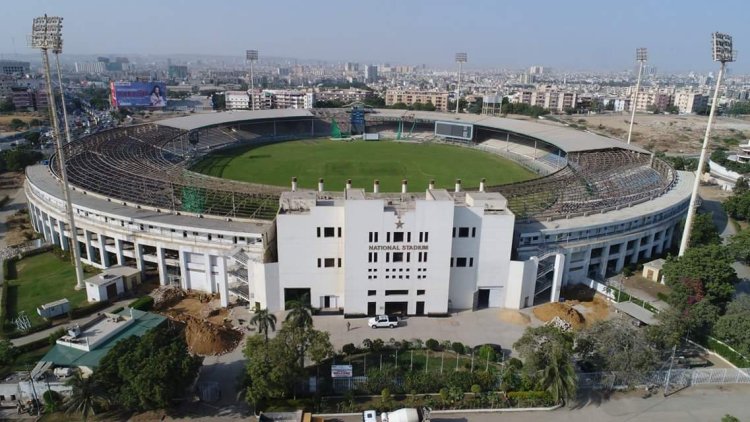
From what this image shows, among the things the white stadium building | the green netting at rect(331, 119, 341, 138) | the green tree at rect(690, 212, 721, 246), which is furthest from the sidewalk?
the green netting at rect(331, 119, 341, 138)

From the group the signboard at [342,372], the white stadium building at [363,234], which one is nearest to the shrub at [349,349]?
the signboard at [342,372]

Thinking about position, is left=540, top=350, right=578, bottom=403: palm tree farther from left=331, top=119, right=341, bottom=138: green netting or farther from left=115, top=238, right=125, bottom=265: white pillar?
left=331, top=119, right=341, bottom=138: green netting

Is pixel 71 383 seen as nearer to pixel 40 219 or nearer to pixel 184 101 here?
pixel 40 219

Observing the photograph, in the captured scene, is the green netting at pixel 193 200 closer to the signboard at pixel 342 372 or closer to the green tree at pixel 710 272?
the signboard at pixel 342 372

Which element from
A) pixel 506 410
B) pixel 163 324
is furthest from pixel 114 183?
pixel 506 410

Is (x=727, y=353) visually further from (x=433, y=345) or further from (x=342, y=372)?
(x=342, y=372)

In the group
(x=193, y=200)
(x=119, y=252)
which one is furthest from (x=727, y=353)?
(x=119, y=252)
